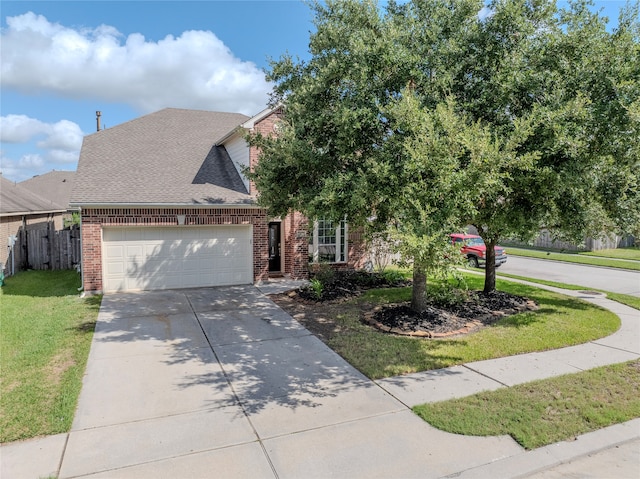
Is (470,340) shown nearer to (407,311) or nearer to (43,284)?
(407,311)

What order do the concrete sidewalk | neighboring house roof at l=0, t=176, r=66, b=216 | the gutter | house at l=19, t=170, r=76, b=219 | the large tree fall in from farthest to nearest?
house at l=19, t=170, r=76, b=219 < neighboring house roof at l=0, t=176, r=66, b=216 < the gutter < the large tree < the concrete sidewalk

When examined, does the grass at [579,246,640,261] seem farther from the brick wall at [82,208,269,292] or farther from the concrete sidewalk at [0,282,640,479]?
the brick wall at [82,208,269,292]

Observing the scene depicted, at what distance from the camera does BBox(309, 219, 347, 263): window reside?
573 inches

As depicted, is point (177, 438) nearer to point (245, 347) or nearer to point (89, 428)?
point (89, 428)

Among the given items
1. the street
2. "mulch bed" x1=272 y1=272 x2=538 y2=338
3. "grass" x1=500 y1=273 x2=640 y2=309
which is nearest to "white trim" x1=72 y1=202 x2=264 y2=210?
"mulch bed" x1=272 y1=272 x2=538 y2=338

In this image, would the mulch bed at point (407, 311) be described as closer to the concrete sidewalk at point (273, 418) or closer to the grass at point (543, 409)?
the concrete sidewalk at point (273, 418)

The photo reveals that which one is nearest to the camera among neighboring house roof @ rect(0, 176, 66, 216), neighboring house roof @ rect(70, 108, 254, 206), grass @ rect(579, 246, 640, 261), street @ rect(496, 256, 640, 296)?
neighboring house roof @ rect(70, 108, 254, 206)

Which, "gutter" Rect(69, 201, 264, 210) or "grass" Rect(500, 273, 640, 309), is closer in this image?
"gutter" Rect(69, 201, 264, 210)

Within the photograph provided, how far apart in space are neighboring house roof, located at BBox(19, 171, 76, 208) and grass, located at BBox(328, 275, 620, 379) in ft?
87.4

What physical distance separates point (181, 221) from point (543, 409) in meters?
10.2

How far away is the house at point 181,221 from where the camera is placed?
11695 mm

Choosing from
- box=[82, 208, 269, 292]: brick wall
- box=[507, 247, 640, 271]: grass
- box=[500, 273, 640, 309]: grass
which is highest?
box=[82, 208, 269, 292]: brick wall

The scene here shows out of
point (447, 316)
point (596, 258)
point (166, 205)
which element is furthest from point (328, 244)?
point (596, 258)

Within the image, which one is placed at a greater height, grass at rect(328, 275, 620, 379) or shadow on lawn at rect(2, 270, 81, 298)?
shadow on lawn at rect(2, 270, 81, 298)
